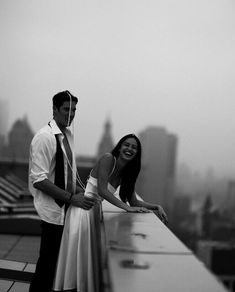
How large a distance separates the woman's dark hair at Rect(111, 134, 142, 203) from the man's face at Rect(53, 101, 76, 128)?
0.68 metres

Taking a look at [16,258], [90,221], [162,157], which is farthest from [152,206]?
[162,157]

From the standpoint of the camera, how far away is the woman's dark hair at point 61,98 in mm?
2969

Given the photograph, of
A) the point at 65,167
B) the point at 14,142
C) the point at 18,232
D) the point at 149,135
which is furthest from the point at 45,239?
the point at 149,135

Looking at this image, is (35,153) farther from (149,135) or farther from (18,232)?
(149,135)

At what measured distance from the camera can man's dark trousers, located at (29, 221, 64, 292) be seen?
293 centimetres

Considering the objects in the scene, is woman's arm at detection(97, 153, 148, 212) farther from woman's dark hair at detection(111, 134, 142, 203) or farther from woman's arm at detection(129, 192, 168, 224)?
woman's arm at detection(129, 192, 168, 224)

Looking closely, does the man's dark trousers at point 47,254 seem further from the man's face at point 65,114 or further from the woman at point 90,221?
the man's face at point 65,114

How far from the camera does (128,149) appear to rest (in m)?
3.62

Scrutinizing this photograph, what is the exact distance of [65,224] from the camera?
2947 millimetres

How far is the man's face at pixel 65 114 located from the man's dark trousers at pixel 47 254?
657 millimetres

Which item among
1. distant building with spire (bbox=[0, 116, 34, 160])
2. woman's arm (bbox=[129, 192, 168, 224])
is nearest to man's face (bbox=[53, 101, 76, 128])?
woman's arm (bbox=[129, 192, 168, 224])

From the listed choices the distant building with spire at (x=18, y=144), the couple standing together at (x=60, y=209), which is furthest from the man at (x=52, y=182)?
the distant building with spire at (x=18, y=144)

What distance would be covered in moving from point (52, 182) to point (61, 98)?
541 mm

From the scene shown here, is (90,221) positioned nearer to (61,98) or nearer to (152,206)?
(61,98)
